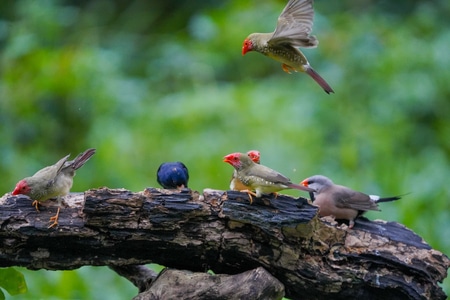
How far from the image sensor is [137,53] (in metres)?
9.82

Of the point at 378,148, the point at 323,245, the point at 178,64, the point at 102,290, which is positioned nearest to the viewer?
the point at 323,245

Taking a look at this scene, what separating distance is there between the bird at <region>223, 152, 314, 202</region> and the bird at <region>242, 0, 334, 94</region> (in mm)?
502

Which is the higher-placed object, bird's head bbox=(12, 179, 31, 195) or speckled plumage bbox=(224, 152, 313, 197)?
speckled plumage bbox=(224, 152, 313, 197)

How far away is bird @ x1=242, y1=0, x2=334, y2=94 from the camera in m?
3.32

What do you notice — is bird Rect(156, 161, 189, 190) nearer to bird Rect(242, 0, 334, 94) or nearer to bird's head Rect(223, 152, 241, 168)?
bird's head Rect(223, 152, 241, 168)

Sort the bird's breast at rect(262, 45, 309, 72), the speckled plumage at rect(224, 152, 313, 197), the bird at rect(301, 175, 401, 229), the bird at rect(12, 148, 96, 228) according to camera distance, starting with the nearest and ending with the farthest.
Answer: the bird's breast at rect(262, 45, 309, 72), the speckled plumage at rect(224, 152, 313, 197), the bird at rect(12, 148, 96, 228), the bird at rect(301, 175, 401, 229)

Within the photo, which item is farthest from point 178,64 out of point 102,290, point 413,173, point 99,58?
point 102,290

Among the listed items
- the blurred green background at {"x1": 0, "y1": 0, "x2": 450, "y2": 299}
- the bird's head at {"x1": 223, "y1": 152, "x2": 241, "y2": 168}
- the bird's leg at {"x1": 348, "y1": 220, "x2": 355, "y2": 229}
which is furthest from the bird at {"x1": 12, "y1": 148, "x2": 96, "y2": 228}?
the blurred green background at {"x1": 0, "y1": 0, "x2": 450, "y2": 299}

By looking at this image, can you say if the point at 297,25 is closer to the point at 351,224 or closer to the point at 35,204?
the point at 351,224

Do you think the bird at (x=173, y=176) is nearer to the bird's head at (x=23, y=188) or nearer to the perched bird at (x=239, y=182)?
the perched bird at (x=239, y=182)

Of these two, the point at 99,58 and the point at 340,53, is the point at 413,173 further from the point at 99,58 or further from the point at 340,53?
the point at 99,58

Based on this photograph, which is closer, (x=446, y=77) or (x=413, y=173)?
(x=413, y=173)

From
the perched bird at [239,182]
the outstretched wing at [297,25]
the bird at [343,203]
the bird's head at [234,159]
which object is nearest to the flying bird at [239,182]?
the perched bird at [239,182]

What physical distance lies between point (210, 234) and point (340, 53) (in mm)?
5337
